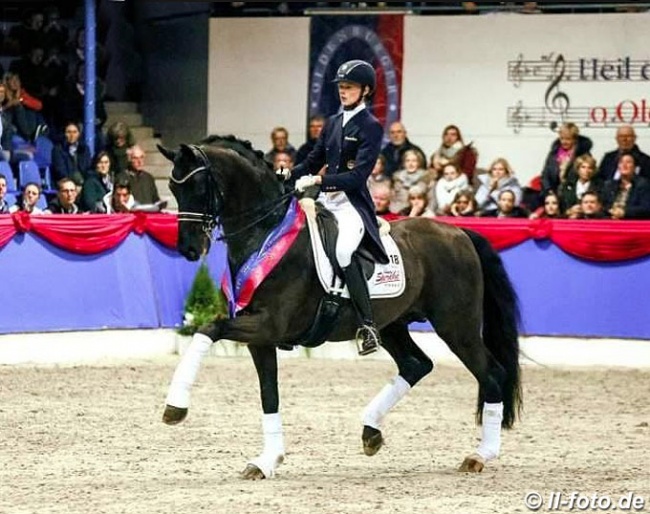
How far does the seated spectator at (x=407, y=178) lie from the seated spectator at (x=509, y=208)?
0.93 metres

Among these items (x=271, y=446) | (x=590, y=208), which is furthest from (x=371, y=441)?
(x=590, y=208)

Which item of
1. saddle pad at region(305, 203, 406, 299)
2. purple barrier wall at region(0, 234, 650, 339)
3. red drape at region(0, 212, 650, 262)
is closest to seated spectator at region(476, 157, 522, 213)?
red drape at region(0, 212, 650, 262)

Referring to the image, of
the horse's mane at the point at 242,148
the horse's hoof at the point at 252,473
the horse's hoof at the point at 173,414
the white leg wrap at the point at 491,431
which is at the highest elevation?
the horse's mane at the point at 242,148

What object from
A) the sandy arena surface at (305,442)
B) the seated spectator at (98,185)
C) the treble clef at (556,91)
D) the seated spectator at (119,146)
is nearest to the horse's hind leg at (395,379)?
the sandy arena surface at (305,442)

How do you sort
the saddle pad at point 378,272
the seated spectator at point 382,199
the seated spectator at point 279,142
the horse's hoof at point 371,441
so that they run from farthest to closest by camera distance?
A: 1. the seated spectator at point 279,142
2. the seated spectator at point 382,199
3. the horse's hoof at point 371,441
4. the saddle pad at point 378,272

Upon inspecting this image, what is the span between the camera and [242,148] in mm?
10219

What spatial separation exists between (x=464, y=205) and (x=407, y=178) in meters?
0.98

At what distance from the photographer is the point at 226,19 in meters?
21.3

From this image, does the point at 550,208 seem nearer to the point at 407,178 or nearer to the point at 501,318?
the point at 407,178

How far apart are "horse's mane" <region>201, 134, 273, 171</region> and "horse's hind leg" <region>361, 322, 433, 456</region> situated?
167cm

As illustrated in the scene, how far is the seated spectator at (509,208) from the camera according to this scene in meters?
17.6

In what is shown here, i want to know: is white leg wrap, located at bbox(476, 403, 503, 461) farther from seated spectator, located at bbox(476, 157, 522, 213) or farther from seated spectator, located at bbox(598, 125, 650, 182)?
seated spectator, located at bbox(598, 125, 650, 182)

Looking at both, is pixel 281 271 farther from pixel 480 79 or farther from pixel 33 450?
pixel 480 79

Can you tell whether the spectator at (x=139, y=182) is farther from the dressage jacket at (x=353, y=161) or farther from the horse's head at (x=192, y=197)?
the horse's head at (x=192, y=197)
